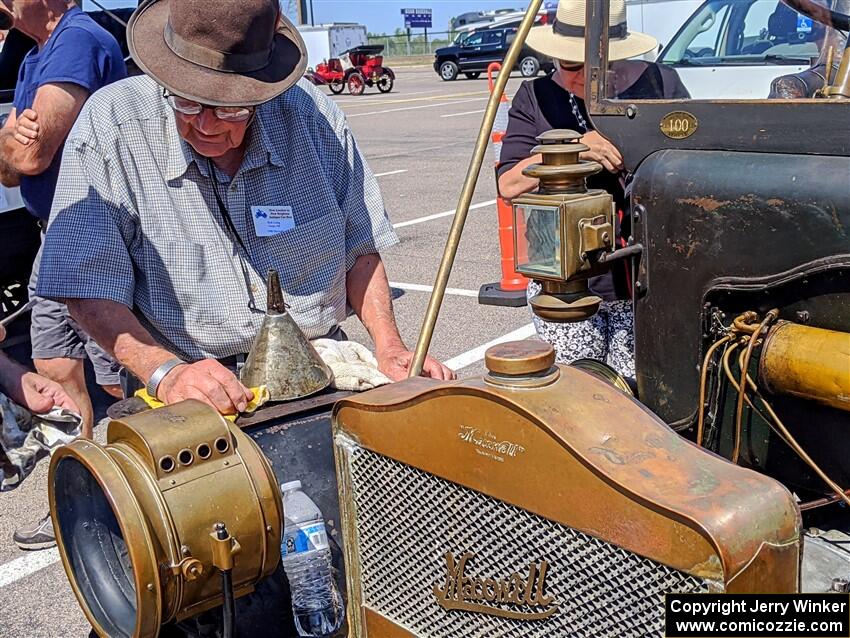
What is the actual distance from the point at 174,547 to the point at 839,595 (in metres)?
0.94

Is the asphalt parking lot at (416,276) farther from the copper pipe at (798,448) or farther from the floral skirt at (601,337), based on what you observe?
the copper pipe at (798,448)

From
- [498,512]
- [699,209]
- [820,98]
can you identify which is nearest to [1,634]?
[498,512]

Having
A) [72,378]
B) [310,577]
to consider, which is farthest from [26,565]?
[310,577]

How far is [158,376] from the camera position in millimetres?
2154

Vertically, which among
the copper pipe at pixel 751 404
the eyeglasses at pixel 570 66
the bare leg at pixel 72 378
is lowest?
the bare leg at pixel 72 378

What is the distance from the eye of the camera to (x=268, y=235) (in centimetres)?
242

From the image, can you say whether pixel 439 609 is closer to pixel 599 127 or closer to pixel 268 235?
pixel 599 127

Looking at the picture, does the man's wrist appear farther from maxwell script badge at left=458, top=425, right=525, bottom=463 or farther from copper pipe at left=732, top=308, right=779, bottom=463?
copper pipe at left=732, top=308, right=779, bottom=463

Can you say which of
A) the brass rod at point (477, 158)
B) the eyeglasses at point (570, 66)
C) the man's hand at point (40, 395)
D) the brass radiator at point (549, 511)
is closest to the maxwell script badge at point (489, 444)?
the brass radiator at point (549, 511)

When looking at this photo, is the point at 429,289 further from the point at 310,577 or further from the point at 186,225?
the point at 310,577

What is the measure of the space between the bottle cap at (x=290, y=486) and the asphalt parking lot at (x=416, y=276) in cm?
121

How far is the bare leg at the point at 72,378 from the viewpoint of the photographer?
360 cm

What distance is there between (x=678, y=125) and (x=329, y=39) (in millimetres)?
33272

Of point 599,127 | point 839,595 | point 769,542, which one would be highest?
point 599,127
